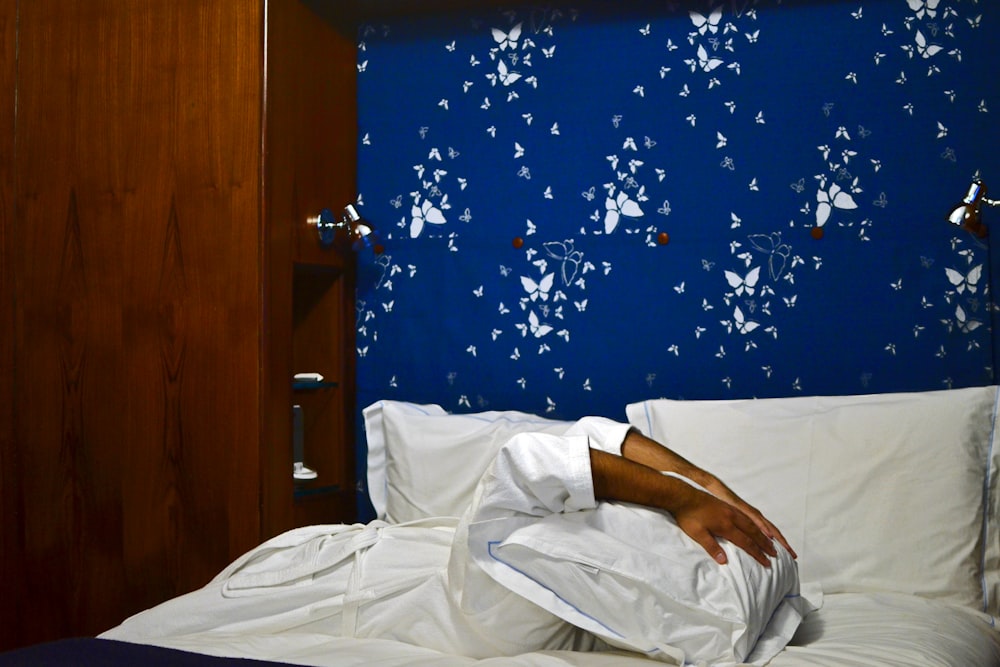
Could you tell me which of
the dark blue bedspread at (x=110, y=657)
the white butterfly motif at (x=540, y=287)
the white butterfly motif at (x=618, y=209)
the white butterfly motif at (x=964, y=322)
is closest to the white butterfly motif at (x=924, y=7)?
the white butterfly motif at (x=964, y=322)

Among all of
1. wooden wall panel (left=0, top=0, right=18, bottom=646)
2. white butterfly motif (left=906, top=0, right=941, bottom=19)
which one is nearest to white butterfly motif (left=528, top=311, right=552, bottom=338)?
white butterfly motif (left=906, top=0, right=941, bottom=19)

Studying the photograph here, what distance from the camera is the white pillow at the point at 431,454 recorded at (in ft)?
8.84

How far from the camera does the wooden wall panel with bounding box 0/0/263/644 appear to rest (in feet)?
9.11

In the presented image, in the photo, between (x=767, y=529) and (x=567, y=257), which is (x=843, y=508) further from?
(x=567, y=257)

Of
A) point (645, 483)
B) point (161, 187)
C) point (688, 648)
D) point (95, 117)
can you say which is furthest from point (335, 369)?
point (688, 648)

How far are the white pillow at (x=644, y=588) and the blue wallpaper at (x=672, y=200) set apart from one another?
1.19 m

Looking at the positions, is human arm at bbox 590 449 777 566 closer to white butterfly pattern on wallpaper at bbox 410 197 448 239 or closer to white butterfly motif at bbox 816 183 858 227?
white butterfly motif at bbox 816 183 858 227

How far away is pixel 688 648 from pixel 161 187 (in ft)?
6.59

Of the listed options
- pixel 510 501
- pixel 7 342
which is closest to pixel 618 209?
pixel 510 501

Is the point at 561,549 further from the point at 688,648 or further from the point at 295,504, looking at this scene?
the point at 295,504

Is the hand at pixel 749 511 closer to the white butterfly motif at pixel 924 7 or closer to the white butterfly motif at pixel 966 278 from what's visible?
the white butterfly motif at pixel 966 278

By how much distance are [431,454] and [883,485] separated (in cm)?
118

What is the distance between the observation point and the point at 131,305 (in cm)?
286

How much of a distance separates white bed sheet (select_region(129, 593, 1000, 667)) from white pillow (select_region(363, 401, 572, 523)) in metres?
0.86
